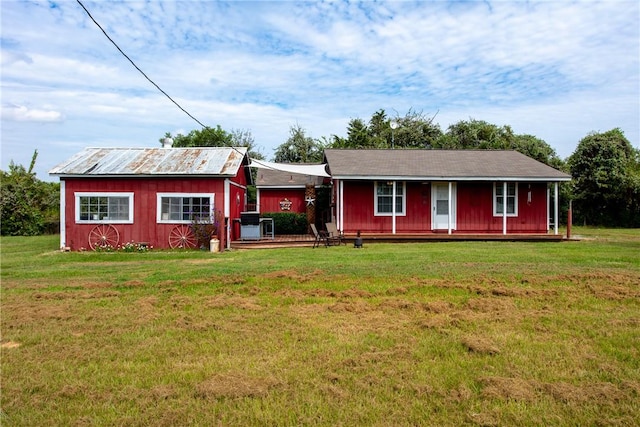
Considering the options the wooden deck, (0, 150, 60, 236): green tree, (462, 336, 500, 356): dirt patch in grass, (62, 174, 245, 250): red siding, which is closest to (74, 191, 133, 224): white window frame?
(62, 174, 245, 250): red siding

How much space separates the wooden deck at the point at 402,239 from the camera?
1652 cm

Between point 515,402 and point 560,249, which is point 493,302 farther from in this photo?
point 560,249

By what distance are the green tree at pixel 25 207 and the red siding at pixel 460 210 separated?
1605 centimetres

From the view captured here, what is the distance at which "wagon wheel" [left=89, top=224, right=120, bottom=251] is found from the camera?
52.9 ft

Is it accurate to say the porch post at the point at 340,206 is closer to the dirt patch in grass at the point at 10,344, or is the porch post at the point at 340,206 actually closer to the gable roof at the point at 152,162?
the gable roof at the point at 152,162

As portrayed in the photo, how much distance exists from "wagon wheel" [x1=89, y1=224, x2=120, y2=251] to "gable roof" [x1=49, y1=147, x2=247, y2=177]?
1.79 metres

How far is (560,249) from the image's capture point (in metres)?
14.0

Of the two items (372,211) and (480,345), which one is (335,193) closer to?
(372,211)

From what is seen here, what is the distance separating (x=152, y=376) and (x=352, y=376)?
1.79 metres

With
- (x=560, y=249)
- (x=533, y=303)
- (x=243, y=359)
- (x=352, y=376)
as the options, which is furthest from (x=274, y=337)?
(x=560, y=249)

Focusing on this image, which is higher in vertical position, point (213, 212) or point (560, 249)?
point (213, 212)

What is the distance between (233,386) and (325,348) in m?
1.25

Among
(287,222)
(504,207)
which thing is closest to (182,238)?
(287,222)

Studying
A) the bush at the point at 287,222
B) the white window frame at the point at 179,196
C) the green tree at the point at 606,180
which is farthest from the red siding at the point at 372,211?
the green tree at the point at 606,180
